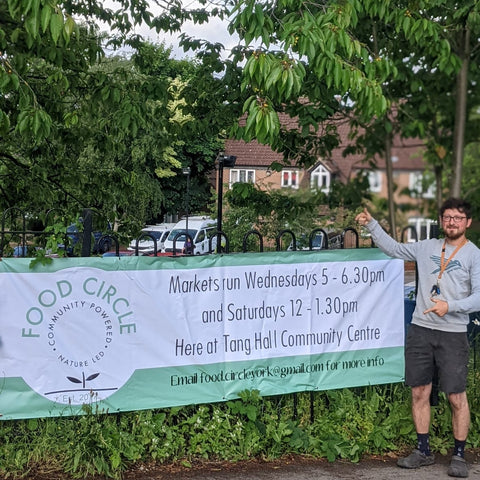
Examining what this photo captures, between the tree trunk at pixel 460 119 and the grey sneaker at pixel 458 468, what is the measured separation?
6769mm

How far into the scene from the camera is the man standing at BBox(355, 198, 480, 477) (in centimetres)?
487

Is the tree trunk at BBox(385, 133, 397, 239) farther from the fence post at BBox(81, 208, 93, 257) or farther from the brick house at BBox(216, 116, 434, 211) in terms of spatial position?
the fence post at BBox(81, 208, 93, 257)

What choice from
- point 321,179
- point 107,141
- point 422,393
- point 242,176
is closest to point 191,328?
point 422,393

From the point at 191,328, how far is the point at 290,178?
4.72 metres

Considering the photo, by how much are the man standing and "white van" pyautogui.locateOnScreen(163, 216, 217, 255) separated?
4.74 ft

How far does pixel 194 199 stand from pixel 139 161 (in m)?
0.92

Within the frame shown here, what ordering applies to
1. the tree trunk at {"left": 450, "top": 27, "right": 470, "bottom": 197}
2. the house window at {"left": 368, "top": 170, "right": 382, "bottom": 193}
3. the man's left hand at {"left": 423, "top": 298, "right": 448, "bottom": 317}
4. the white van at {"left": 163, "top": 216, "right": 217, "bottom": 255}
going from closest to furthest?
the man's left hand at {"left": 423, "top": 298, "right": 448, "bottom": 317}, the white van at {"left": 163, "top": 216, "right": 217, "bottom": 255}, the tree trunk at {"left": 450, "top": 27, "right": 470, "bottom": 197}, the house window at {"left": 368, "top": 170, "right": 382, "bottom": 193}

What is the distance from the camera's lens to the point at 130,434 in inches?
195

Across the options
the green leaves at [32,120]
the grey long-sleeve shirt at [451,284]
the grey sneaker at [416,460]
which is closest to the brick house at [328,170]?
the green leaves at [32,120]

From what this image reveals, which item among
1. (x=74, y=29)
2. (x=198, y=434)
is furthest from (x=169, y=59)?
(x=198, y=434)

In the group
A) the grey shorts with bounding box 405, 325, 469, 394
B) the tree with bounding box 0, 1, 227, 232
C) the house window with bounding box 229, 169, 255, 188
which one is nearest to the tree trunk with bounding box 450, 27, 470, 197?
the house window with bounding box 229, 169, 255, 188

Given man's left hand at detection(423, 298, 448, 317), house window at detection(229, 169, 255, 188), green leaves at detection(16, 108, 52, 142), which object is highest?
green leaves at detection(16, 108, 52, 142)

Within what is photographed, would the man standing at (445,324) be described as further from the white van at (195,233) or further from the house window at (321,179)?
the house window at (321,179)

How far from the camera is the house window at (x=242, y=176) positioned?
8859 mm
